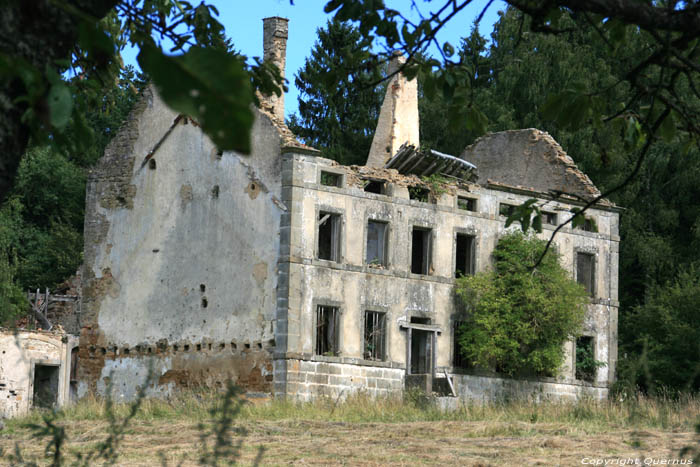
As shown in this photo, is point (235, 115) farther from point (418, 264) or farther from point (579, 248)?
point (579, 248)

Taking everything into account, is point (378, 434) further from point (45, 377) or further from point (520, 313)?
point (45, 377)

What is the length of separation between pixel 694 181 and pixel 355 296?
63.8 ft

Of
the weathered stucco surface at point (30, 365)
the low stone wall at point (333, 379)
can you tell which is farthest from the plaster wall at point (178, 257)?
the weathered stucco surface at point (30, 365)

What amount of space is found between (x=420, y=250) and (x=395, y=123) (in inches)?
289

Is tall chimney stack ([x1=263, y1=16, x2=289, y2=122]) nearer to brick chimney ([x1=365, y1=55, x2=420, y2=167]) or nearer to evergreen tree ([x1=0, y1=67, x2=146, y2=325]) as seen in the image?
brick chimney ([x1=365, y1=55, x2=420, y2=167])

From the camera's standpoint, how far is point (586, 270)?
106ft

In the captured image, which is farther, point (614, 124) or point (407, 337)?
point (407, 337)

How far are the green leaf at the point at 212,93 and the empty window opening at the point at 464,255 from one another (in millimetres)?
27036

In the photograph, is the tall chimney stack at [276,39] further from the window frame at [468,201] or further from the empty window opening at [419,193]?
the window frame at [468,201]

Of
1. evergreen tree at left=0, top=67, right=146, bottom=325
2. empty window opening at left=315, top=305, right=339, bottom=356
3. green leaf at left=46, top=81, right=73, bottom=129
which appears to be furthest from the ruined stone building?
green leaf at left=46, top=81, right=73, bottom=129

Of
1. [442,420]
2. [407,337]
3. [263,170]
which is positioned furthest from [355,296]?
[442,420]

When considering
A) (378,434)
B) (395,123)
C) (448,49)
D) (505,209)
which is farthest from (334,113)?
(448,49)

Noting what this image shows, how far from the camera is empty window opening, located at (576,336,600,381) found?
1248 inches

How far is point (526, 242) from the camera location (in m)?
30.0
